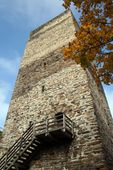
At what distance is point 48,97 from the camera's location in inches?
524

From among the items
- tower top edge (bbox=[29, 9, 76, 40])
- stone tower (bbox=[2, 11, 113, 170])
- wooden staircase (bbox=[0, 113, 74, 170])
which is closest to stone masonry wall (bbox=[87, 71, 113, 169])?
stone tower (bbox=[2, 11, 113, 170])

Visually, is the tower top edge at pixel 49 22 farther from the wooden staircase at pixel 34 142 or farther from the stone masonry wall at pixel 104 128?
the wooden staircase at pixel 34 142

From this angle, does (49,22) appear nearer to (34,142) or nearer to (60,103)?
(60,103)

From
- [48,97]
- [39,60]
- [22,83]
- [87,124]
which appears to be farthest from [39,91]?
Answer: [87,124]

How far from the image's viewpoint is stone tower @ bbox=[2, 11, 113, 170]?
988 centimetres

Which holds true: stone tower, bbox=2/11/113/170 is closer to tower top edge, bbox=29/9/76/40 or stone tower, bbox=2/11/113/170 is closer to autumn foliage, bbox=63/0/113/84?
tower top edge, bbox=29/9/76/40

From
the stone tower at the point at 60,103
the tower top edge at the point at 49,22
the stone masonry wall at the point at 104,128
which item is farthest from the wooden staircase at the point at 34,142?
the tower top edge at the point at 49,22

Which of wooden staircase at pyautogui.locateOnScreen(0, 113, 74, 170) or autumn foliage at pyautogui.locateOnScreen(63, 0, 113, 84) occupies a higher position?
autumn foliage at pyautogui.locateOnScreen(63, 0, 113, 84)

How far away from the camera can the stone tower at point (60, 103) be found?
389 inches

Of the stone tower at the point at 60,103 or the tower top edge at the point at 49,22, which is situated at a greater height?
the tower top edge at the point at 49,22

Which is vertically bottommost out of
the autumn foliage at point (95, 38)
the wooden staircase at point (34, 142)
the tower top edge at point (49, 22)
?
the wooden staircase at point (34, 142)

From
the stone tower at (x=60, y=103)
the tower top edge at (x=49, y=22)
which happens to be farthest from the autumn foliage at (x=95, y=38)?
the tower top edge at (x=49, y=22)

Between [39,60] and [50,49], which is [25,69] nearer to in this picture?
[39,60]

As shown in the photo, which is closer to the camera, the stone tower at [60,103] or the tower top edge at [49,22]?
the stone tower at [60,103]
